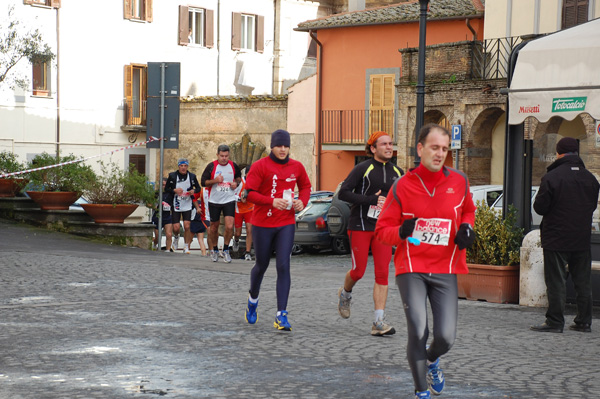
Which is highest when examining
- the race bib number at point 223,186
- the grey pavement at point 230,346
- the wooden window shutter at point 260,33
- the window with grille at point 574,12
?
the wooden window shutter at point 260,33

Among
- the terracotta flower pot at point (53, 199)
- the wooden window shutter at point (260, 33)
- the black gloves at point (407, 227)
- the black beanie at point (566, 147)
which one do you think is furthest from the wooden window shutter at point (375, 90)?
the black gloves at point (407, 227)

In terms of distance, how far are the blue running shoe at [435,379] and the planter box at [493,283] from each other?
5.89m

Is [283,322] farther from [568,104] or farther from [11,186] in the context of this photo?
[11,186]

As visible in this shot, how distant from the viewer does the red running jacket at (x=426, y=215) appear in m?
6.50

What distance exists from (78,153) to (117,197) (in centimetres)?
2592

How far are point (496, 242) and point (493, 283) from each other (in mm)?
476

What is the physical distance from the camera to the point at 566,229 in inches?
401

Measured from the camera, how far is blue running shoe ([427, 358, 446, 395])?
6.59 metres

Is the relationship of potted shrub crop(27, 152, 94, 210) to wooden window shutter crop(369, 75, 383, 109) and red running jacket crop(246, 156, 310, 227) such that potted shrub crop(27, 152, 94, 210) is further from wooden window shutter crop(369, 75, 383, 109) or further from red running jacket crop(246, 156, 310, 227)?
wooden window shutter crop(369, 75, 383, 109)

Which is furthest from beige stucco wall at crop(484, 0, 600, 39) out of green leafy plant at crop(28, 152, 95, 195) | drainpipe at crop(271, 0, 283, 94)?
drainpipe at crop(271, 0, 283, 94)

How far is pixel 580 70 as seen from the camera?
457 inches

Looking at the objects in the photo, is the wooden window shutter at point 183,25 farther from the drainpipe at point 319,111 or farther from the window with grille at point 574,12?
the window with grille at point 574,12

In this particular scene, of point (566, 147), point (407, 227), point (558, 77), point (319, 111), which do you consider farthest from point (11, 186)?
point (319, 111)

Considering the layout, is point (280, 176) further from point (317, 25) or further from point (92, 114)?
point (92, 114)
